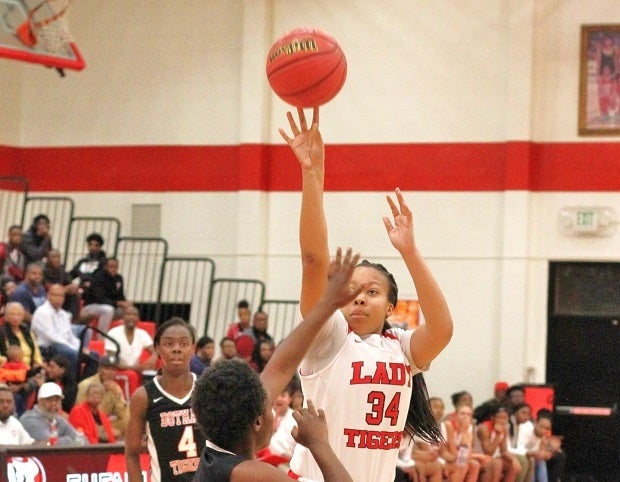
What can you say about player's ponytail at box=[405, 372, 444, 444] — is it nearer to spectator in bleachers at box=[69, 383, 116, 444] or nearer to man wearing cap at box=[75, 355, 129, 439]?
spectator in bleachers at box=[69, 383, 116, 444]

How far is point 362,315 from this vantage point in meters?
4.84

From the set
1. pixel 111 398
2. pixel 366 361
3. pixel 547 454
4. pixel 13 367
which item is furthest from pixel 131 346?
pixel 366 361

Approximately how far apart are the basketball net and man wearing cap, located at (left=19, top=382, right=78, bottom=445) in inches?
180

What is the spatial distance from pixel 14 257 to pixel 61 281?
65 centimetres

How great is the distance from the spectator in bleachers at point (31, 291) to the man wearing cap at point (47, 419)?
2.95 meters

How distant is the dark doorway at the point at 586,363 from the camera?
16.0 meters

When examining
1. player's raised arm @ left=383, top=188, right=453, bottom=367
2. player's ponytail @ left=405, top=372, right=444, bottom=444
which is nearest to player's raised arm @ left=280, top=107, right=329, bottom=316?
player's raised arm @ left=383, top=188, right=453, bottom=367

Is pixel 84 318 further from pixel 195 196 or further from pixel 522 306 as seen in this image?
pixel 522 306

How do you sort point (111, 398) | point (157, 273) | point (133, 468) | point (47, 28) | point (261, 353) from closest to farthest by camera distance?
point (133, 468)
point (111, 398)
point (47, 28)
point (261, 353)
point (157, 273)

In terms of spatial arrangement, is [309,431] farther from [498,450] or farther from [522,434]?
[522,434]

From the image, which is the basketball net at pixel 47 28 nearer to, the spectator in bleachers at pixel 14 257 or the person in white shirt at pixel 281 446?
the spectator in bleachers at pixel 14 257

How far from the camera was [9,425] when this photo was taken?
33.6 ft

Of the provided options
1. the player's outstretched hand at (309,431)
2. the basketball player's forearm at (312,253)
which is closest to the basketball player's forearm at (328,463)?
the player's outstretched hand at (309,431)

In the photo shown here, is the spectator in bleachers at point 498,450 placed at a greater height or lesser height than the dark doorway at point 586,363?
lesser
